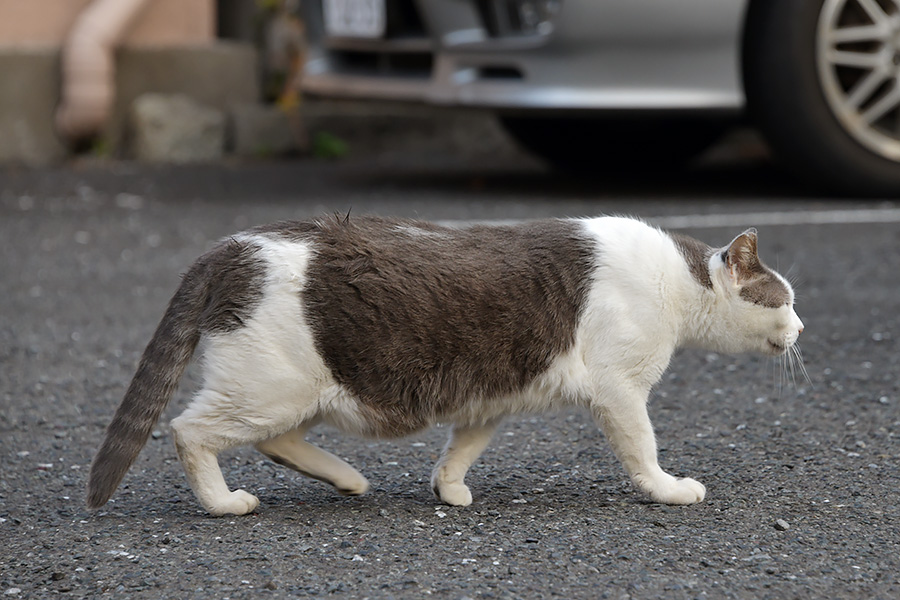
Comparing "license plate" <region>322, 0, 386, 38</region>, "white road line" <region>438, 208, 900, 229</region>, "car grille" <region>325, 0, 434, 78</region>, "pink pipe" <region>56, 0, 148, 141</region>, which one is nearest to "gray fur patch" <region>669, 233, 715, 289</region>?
"white road line" <region>438, 208, 900, 229</region>

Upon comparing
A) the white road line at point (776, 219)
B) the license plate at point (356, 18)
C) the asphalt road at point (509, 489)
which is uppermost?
the license plate at point (356, 18)

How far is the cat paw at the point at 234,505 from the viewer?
2680 millimetres

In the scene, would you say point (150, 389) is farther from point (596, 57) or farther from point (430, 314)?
point (596, 57)

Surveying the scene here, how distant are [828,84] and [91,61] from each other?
4.85m

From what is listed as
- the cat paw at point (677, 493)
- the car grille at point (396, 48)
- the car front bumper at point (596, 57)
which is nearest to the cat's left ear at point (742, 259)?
the cat paw at point (677, 493)

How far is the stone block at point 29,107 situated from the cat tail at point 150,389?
20.5ft

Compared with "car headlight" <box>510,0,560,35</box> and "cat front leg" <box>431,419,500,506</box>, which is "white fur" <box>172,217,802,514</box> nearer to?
"cat front leg" <box>431,419,500,506</box>

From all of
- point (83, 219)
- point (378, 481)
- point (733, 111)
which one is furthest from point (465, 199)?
point (378, 481)

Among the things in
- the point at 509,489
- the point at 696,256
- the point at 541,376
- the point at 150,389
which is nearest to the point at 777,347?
the point at 696,256

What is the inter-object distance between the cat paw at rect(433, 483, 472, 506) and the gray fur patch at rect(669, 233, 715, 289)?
73cm

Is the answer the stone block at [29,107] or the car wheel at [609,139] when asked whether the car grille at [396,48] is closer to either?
the car wheel at [609,139]

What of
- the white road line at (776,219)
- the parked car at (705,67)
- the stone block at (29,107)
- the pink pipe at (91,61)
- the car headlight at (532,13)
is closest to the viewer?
→ the white road line at (776,219)

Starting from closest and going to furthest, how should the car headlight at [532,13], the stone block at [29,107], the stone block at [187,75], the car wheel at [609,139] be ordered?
the car headlight at [532,13]
the car wheel at [609,139]
the stone block at [29,107]
the stone block at [187,75]

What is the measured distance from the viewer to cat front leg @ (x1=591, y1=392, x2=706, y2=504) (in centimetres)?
272
